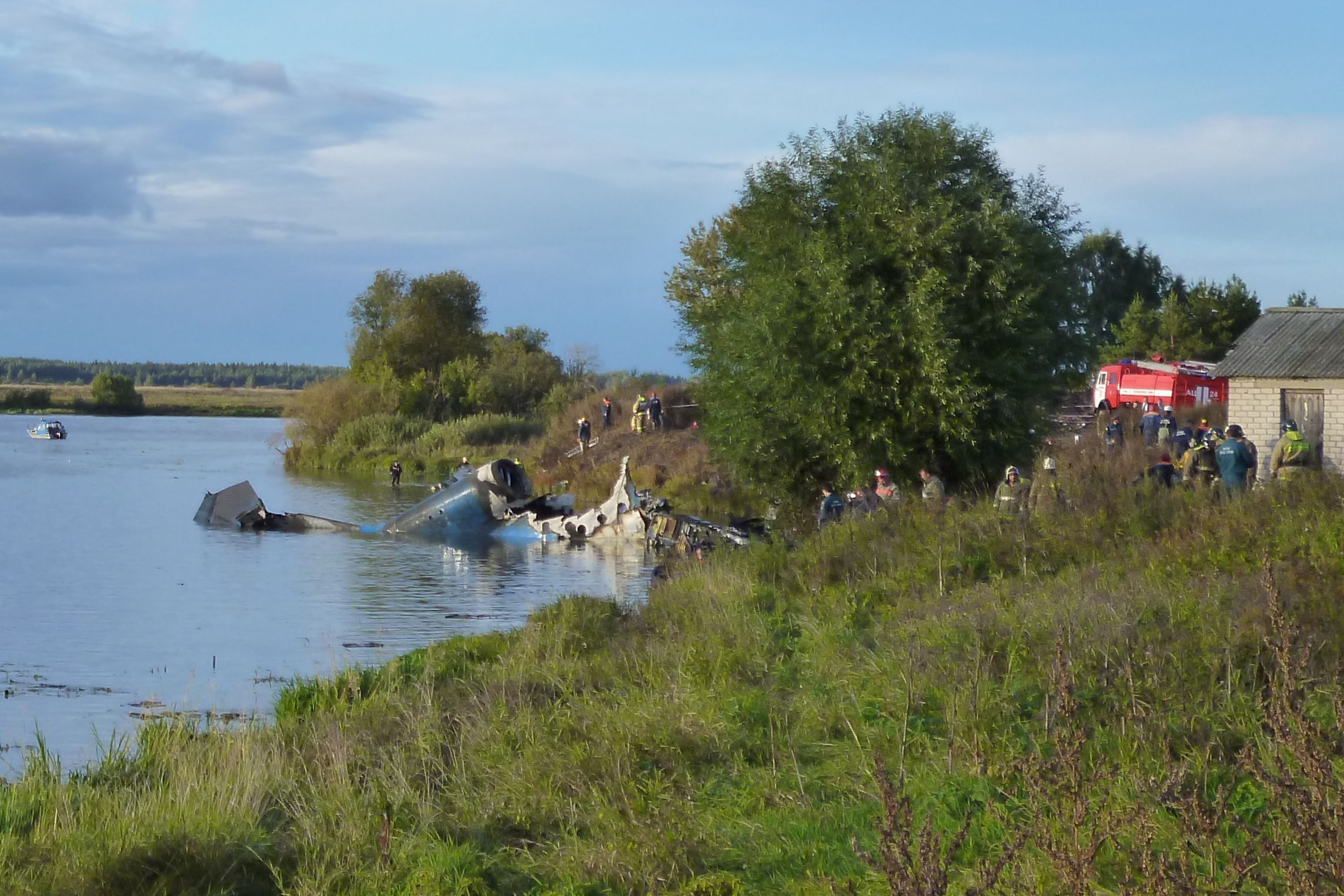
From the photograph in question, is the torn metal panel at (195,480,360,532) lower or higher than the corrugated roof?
lower

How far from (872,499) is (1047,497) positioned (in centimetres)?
440

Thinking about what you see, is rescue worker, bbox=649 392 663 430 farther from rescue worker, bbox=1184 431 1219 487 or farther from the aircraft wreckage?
rescue worker, bbox=1184 431 1219 487

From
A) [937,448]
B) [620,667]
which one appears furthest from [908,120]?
[620,667]

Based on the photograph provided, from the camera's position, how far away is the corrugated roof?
32781 mm

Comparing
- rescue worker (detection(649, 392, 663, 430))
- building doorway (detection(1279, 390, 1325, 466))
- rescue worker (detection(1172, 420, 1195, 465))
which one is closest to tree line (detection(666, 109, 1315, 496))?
rescue worker (detection(1172, 420, 1195, 465))

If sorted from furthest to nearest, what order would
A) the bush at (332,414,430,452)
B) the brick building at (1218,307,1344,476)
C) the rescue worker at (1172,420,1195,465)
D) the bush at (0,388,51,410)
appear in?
the bush at (0,388,51,410), the bush at (332,414,430,452), the brick building at (1218,307,1344,476), the rescue worker at (1172,420,1195,465)

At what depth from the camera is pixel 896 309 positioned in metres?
24.6

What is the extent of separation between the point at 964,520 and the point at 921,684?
6.97m

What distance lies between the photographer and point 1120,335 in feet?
216

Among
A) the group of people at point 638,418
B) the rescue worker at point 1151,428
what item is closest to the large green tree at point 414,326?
the group of people at point 638,418

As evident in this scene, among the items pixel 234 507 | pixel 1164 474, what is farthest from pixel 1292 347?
pixel 234 507

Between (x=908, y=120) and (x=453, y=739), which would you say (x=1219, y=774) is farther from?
(x=908, y=120)

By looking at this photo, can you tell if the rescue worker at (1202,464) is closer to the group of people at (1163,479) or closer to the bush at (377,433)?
the group of people at (1163,479)

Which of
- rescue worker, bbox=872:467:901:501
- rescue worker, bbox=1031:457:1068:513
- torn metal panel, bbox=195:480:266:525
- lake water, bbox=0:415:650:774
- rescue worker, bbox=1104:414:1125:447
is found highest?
rescue worker, bbox=1104:414:1125:447
